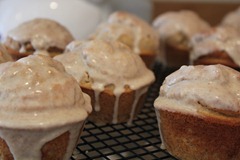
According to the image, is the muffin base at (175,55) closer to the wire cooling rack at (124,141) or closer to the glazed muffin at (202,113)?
the wire cooling rack at (124,141)

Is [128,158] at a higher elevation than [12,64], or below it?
below

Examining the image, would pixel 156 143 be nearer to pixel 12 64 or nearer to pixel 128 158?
pixel 128 158

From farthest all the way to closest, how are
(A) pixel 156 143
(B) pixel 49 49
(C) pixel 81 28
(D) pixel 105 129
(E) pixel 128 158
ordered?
(C) pixel 81 28 < (B) pixel 49 49 < (D) pixel 105 129 < (A) pixel 156 143 < (E) pixel 128 158

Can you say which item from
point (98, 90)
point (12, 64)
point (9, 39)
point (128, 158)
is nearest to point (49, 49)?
point (9, 39)

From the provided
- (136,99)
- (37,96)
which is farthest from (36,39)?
(37,96)

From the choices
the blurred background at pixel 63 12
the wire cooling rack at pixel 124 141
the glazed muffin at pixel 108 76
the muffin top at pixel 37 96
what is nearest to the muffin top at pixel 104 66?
the glazed muffin at pixel 108 76

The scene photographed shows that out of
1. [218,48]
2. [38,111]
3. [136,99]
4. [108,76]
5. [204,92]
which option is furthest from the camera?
[218,48]

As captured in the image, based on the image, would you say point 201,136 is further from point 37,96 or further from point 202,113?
point 37,96
